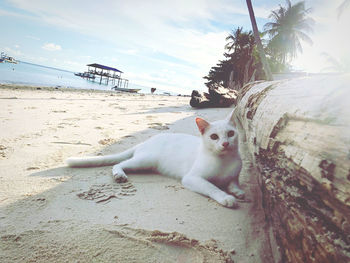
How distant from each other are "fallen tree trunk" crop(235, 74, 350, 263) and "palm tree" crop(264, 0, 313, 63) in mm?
32735

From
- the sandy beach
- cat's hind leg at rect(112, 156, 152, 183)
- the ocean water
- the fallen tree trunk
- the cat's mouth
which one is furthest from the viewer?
the ocean water

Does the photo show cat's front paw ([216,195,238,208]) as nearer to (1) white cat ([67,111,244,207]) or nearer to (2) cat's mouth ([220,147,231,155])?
(1) white cat ([67,111,244,207])

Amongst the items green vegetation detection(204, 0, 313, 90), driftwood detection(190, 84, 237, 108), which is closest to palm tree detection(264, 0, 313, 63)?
green vegetation detection(204, 0, 313, 90)

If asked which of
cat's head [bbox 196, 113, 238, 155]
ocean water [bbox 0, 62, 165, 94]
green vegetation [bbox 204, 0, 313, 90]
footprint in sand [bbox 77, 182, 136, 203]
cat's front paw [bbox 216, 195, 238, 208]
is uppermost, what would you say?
green vegetation [bbox 204, 0, 313, 90]

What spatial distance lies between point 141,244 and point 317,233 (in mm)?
913

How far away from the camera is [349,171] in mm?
721

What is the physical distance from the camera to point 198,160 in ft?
6.95

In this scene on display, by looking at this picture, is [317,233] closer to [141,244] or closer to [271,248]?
[271,248]

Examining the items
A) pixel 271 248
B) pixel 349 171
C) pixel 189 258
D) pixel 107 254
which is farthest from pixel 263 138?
pixel 107 254

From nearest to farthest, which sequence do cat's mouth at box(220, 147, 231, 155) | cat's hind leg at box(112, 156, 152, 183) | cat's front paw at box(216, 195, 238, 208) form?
cat's front paw at box(216, 195, 238, 208) < cat's mouth at box(220, 147, 231, 155) < cat's hind leg at box(112, 156, 152, 183)

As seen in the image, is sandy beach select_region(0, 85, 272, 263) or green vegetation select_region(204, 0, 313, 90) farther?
green vegetation select_region(204, 0, 313, 90)

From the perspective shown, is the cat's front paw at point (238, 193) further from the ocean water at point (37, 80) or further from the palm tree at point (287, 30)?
the palm tree at point (287, 30)

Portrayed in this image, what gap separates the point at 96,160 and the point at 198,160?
128 cm

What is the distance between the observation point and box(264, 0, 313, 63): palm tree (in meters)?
28.5
